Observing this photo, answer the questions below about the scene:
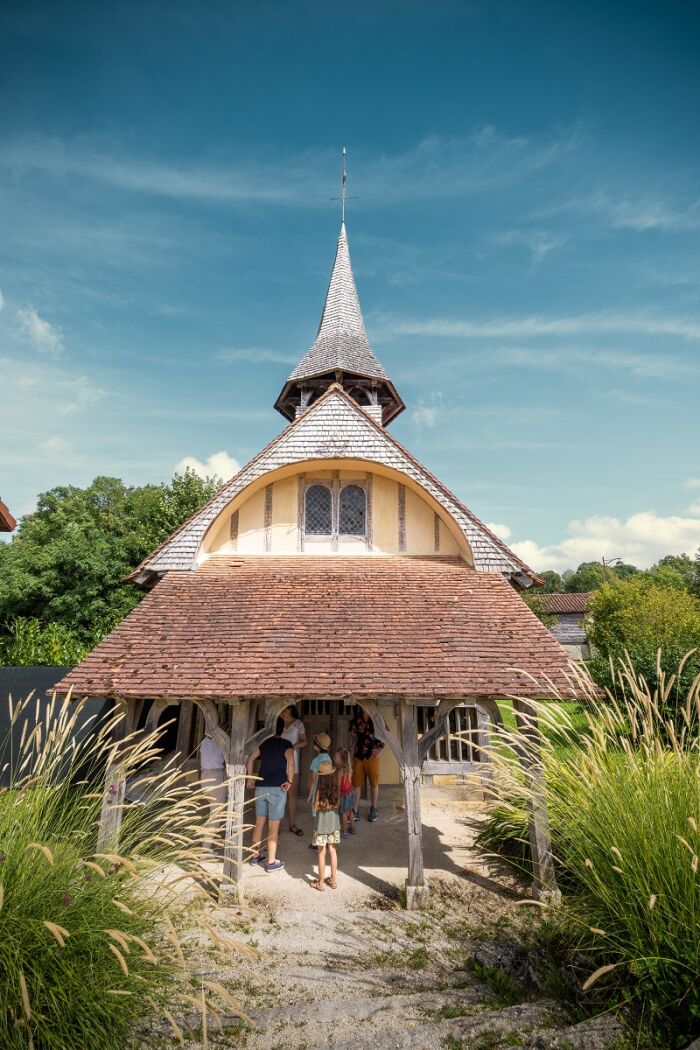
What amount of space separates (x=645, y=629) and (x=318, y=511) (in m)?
15.2

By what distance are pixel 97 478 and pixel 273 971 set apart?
121 ft

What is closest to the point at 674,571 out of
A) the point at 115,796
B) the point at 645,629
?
the point at 645,629

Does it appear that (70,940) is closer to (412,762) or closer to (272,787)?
(272,787)

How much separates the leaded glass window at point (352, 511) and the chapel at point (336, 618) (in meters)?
0.03

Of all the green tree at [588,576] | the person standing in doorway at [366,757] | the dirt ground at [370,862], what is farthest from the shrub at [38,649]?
the green tree at [588,576]

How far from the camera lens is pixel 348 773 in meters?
7.96

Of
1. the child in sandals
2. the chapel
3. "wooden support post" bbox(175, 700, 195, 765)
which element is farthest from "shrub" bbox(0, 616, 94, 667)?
the child in sandals

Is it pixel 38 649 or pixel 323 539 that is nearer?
pixel 323 539

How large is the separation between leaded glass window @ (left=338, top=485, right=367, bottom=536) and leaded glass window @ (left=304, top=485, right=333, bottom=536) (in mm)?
214

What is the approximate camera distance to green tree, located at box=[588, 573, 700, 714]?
1380 centimetres

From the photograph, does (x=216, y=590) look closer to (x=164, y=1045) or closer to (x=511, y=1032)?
(x=164, y=1045)

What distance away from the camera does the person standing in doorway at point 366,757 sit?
8562mm

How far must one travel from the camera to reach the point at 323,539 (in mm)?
9547

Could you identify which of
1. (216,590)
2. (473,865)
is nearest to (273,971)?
(473,865)
